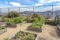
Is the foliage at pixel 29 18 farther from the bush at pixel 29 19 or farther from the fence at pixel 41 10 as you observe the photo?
the fence at pixel 41 10

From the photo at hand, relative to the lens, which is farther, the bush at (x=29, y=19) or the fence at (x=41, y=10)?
the bush at (x=29, y=19)

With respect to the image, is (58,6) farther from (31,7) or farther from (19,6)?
(19,6)

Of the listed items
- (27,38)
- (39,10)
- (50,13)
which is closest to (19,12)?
(39,10)

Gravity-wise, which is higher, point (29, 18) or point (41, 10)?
point (41, 10)

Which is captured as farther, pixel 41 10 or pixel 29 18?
pixel 41 10

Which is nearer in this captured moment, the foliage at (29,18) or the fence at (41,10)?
the fence at (41,10)

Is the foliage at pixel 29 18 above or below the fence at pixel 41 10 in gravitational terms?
below

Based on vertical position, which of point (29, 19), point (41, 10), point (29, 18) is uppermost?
point (41, 10)

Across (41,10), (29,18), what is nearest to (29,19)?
(29,18)

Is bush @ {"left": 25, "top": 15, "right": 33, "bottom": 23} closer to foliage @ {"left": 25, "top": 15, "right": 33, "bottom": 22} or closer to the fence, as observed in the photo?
foliage @ {"left": 25, "top": 15, "right": 33, "bottom": 22}

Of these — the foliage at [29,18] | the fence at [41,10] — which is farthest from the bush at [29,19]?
the fence at [41,10]

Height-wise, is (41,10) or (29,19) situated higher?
(41,10)

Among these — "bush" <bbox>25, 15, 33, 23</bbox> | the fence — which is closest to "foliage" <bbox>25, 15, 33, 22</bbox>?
"bush" <bbox>25, 15, 33, 23</bbox>

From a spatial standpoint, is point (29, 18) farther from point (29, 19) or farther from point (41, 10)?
point (41, 10)
